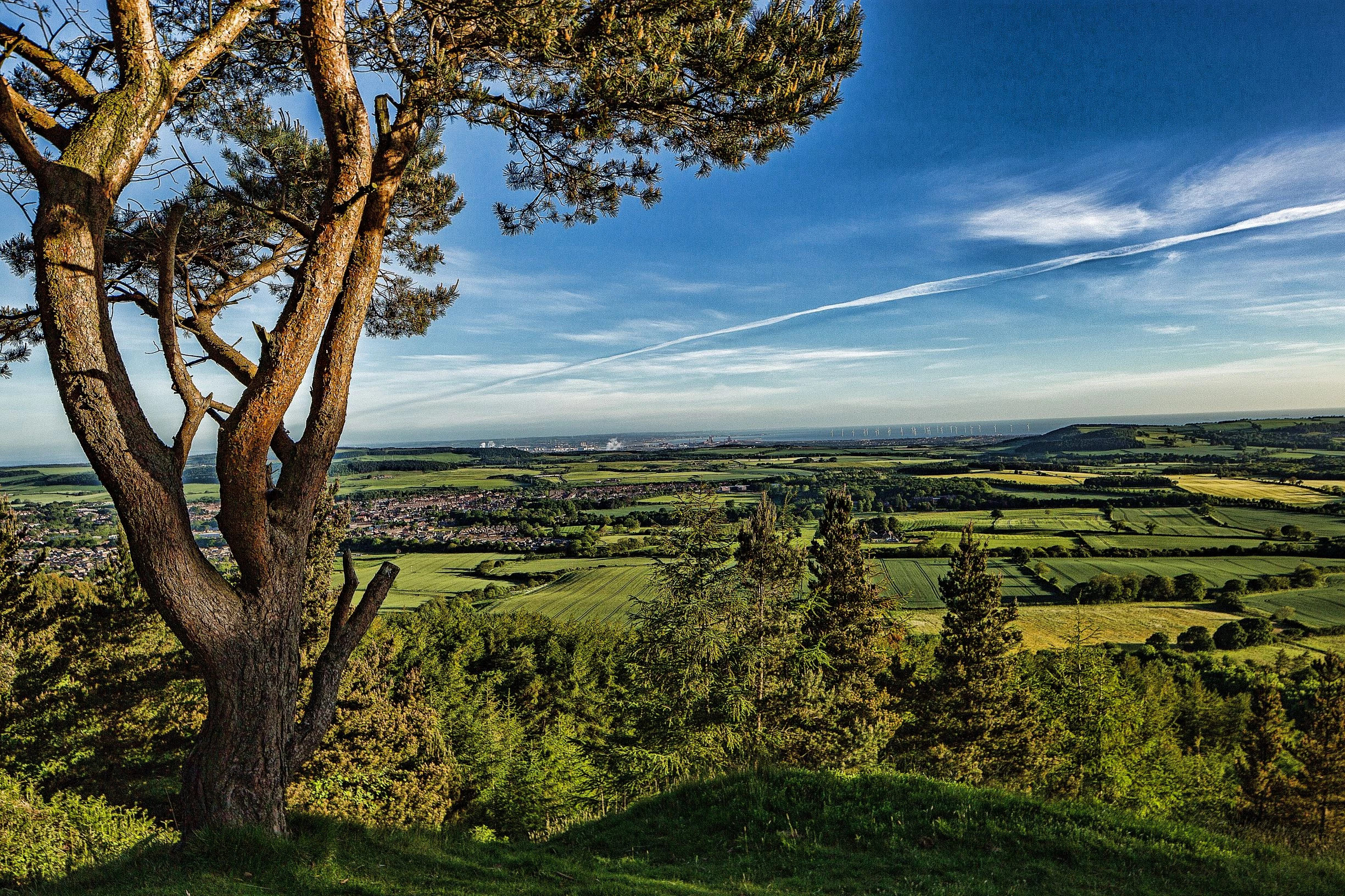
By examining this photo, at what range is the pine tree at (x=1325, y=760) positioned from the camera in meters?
21.8

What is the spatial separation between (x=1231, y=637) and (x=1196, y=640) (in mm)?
2968

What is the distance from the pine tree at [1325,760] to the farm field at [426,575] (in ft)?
191

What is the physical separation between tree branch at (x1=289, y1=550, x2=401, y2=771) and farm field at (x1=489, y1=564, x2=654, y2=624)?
147 feet

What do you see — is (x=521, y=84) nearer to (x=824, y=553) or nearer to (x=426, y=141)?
(x=426, y=141)

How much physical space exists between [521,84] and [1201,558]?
91415 mm

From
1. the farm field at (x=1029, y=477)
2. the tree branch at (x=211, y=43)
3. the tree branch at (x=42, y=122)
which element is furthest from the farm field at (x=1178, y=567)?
the tree branch at (x=42, y=122)

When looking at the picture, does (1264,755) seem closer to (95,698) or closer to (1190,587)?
(95,698)

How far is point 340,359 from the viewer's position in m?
4.32

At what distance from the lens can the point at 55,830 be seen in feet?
35.8

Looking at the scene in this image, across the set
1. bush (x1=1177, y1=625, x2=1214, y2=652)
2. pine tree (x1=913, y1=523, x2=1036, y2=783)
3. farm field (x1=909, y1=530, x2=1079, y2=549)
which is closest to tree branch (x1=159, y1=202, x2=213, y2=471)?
pine tree (x1=913, y1=523, x2=1036, y2=783)

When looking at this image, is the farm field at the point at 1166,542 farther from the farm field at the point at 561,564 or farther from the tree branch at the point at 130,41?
the tree branch at the point at 130,41

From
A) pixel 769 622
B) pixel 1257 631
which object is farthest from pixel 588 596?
pixel 1257 631

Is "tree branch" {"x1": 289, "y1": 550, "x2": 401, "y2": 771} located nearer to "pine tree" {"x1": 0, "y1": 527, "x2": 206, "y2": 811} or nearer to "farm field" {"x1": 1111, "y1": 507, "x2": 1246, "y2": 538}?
"pine tree" {"x1": 0, "y1": 527, "x2": 206, "y2": 811}

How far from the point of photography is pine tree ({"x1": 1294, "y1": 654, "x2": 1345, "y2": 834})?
71.4 ft
